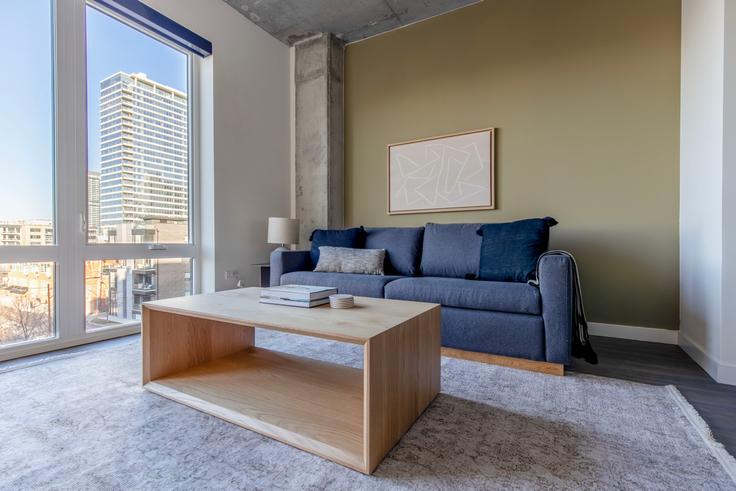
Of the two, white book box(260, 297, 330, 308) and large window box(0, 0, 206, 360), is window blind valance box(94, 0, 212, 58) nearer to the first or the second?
large window box(0, 0, 206, 360)

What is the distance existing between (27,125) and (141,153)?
2.38ft

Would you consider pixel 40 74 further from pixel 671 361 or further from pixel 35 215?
pixel 671 361

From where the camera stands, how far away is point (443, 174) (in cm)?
331

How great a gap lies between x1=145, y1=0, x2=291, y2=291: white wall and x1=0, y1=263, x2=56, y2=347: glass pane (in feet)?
3.84

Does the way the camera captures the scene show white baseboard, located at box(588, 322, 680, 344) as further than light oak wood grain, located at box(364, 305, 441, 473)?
Yes

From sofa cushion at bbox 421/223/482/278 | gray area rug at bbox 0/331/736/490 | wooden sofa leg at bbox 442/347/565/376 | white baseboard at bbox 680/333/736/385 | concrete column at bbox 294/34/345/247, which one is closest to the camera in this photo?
gray area rug at bbox 0/331/736/490

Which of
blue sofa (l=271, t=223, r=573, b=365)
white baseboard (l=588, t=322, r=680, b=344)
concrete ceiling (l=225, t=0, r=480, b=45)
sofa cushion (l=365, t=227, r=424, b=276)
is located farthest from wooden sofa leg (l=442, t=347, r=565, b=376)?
concrete ceiling (l=225, t=0, r=480, b=45)

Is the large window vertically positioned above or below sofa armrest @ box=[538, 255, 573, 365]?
above

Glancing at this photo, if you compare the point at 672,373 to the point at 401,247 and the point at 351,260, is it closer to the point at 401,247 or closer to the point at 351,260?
the point at 401,247

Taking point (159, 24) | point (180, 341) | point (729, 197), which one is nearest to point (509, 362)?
point (729, 197)

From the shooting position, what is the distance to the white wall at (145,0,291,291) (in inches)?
129

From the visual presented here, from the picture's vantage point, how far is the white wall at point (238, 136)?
10.8 feet

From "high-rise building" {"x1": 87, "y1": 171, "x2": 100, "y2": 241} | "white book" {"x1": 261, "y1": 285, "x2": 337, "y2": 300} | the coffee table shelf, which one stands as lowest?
the coffee table shelf

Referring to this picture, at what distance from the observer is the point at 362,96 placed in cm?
387
